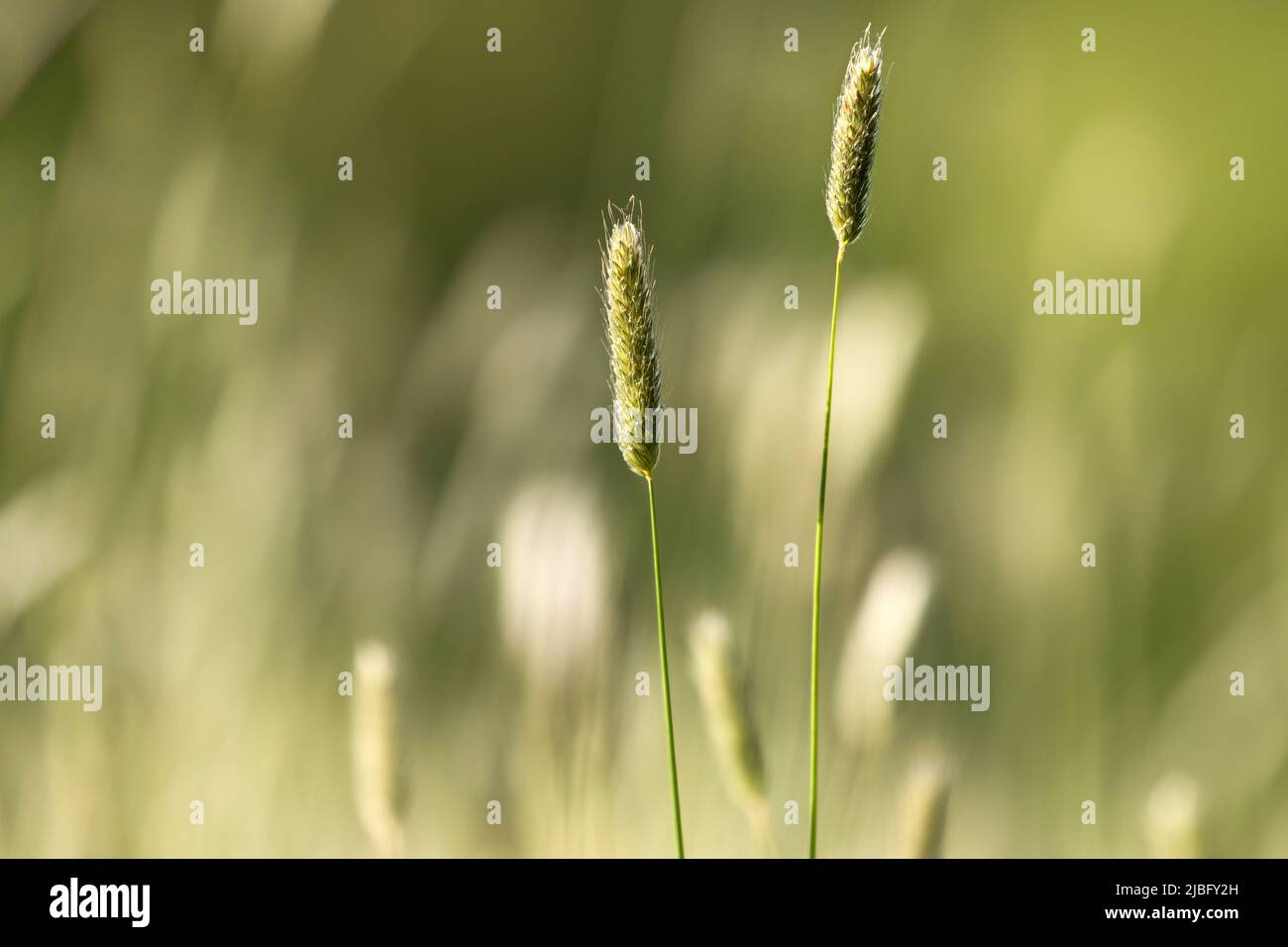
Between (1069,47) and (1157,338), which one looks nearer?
(1157,338)

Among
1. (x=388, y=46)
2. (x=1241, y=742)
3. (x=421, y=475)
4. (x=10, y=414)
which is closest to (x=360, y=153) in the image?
(x=388, y=46)

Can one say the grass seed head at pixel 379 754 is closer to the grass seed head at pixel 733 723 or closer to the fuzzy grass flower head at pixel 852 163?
A: the grass seed head at pixel 733 723

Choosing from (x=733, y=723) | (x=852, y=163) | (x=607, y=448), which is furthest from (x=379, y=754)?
(x=607, y=448)

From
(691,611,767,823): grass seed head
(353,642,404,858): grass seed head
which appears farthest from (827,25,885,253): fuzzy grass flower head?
(353,642,404,858): grass seed head

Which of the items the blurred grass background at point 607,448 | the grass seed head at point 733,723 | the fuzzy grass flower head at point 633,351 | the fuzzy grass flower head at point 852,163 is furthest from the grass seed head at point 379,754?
the fuzzy grass flower head at point 852,163

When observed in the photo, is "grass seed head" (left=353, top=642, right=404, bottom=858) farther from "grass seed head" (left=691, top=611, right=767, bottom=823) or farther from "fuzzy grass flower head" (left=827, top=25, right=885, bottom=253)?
"fuzzy grass flower head" (left=827, top=25, right=885, bottom=253)

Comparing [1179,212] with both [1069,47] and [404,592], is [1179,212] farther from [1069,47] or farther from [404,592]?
[404,592]
